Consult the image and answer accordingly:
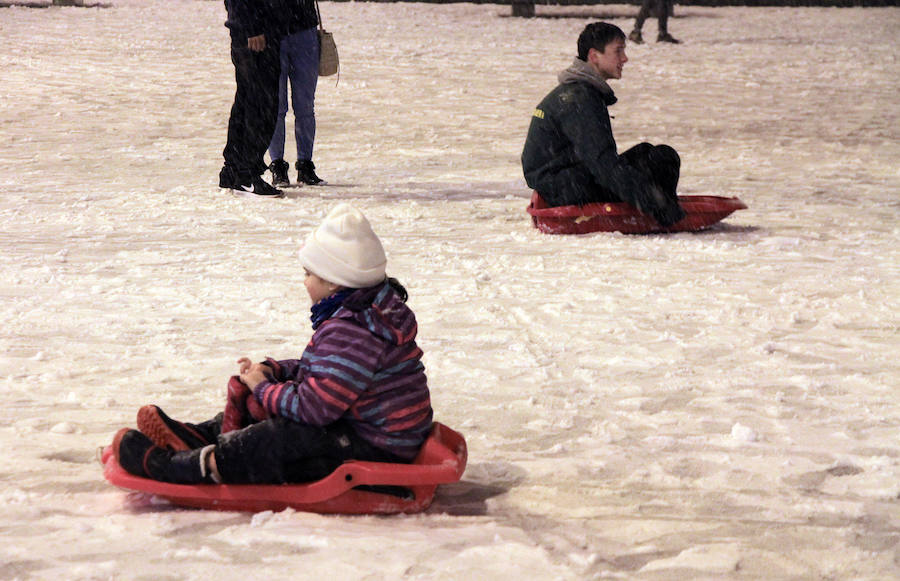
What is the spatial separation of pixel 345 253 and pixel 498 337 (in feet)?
5.59

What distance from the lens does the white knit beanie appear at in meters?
2.83

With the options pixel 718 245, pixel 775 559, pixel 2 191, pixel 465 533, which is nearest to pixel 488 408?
pixel 465 533

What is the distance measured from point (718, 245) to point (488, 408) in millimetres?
2672

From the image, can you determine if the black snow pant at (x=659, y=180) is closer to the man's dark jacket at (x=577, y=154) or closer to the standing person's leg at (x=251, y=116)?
the man's dark jacket at (x=577, y=154)

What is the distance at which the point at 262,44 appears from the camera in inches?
277

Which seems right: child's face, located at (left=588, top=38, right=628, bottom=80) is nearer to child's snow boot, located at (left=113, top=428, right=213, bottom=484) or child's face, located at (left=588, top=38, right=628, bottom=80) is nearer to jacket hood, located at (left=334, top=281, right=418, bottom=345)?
jacket hood, located at (left=334, top=281, right=418, bottom=345)

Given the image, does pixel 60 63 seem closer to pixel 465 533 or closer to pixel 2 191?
pixel 2 191

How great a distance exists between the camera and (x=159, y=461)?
286 cm

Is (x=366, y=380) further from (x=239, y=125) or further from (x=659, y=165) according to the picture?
(x=239, y=125)

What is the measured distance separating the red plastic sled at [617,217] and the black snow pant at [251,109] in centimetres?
187

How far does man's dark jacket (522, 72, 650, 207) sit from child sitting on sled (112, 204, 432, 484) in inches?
127

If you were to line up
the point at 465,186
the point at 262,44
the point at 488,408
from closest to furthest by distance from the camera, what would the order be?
the point at 488,408, the point at 262,44, the point at 465,186

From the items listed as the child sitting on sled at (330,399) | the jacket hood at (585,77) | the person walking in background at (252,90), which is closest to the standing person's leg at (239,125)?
the person walking in background at (252,90)

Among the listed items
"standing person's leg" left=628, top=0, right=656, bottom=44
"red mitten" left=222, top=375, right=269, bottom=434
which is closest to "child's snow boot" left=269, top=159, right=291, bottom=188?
"red mitten" left=222, top=375, right=269, bottom=434
